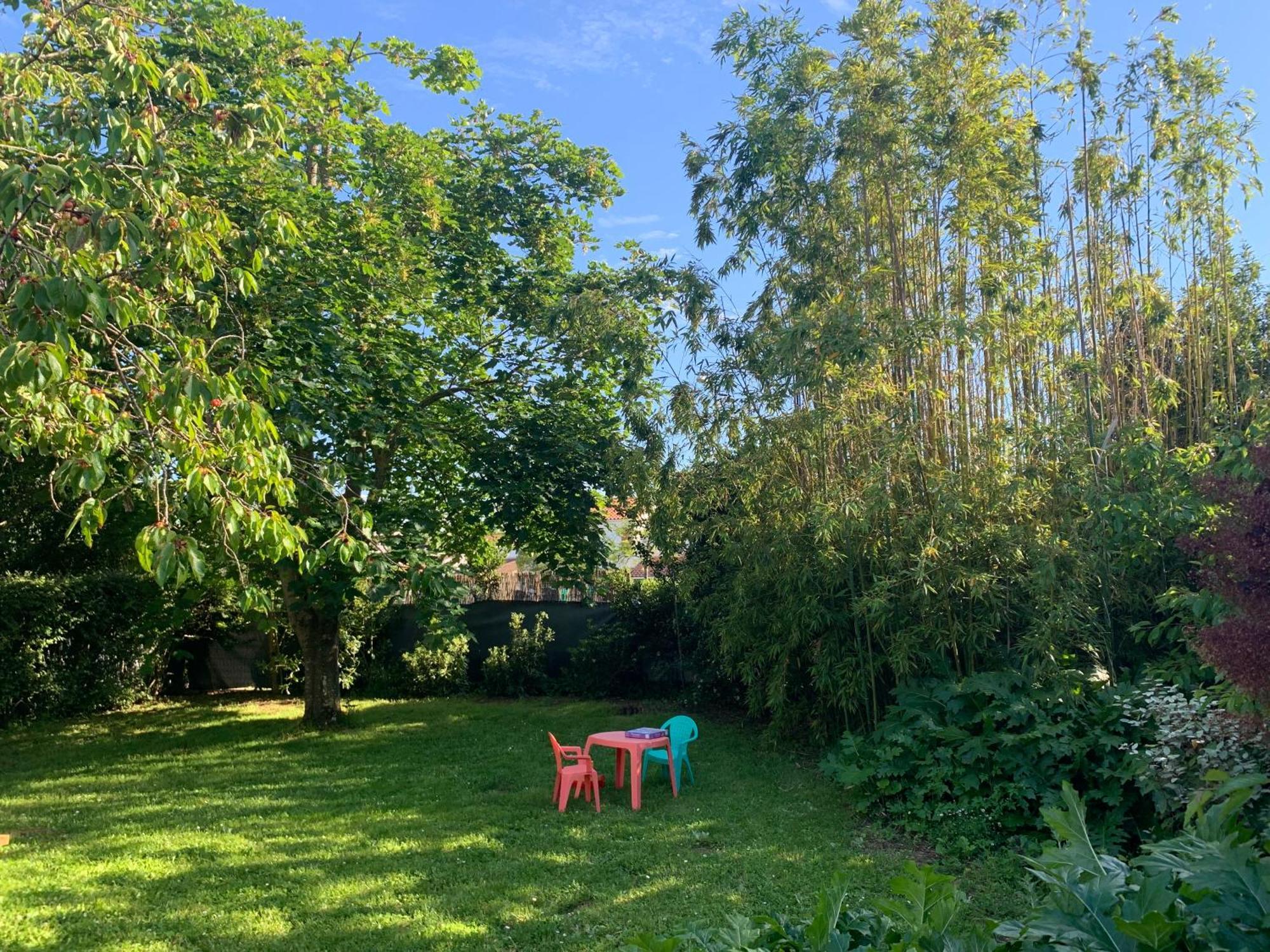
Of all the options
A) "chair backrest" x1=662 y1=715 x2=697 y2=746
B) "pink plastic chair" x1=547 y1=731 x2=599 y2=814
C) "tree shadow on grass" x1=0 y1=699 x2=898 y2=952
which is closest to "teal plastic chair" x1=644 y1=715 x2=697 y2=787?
"chair backrest" x1=662 y1=715 x2=697 y2=746

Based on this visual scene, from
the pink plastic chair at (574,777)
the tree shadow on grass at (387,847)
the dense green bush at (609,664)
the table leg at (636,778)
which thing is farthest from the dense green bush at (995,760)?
the dense green bush at (609,664)

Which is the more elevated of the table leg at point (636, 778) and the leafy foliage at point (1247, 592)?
the leafy foliage at point (1247, 592)

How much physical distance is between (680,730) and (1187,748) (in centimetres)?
302

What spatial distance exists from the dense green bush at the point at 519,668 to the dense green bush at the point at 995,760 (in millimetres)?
5838

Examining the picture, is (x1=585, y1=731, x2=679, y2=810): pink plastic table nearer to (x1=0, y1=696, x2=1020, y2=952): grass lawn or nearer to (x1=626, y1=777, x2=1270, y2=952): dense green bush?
(x1=0, y1=696, x2=1020, y2=952): grass lawn

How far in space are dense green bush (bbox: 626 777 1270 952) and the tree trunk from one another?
6702 millimetres

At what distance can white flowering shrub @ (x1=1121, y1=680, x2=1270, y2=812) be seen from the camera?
370 centimetres

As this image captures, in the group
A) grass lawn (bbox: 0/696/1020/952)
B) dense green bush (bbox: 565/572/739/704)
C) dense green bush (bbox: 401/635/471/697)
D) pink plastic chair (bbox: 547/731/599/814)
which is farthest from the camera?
dense green bush (bbox: 401/635/471/697)

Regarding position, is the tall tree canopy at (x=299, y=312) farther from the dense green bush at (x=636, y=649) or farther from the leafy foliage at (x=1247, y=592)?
the leafy foliage at (x=1247, y=592)

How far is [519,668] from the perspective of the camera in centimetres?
1060

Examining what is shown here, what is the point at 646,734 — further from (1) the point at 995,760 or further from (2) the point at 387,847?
(1) the point at 995,760

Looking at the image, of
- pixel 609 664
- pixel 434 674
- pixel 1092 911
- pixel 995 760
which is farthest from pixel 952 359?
pixel 434 674

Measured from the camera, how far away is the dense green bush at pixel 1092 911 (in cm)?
181

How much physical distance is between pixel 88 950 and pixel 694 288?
509 centimetres
